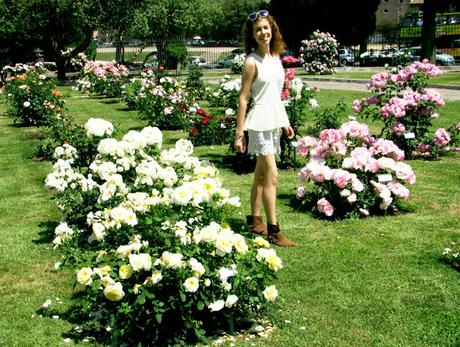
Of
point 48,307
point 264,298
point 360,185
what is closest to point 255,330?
point 264,298

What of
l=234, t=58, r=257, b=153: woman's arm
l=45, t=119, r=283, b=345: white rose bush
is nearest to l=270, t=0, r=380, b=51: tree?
l=234, t=58, r=257, b=153: woman's arm

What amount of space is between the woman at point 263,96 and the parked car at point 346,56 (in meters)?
34.2

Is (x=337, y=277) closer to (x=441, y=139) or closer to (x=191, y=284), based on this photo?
(x=191, y=284)

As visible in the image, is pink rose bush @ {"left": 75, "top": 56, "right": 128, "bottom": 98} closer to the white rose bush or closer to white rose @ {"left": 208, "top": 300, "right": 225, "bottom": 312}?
the white rose bush

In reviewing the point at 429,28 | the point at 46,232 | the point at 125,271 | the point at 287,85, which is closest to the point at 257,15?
the point at 125,271

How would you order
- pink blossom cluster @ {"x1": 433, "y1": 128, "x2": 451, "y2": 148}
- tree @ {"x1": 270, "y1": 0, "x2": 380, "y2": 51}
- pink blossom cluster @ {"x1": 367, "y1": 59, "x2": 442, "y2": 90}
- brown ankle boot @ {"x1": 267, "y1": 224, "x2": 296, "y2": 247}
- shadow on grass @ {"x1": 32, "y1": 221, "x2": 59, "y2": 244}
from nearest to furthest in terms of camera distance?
1. brown ankle boot @ {"x1": 267, "y1": 224, "x2": 296, "y2": 247}
2. shadow on grass @ {"x1": 32, "y1": 221, "x2": 59, "y2": 244}
3. pink blossom cluster @ {"x1": 367, "y1": 59, "x2": 442, "y2": 90}
4. pink blossom cluster @ {"x1": 433, "y1": 128, "x2": 451, "y2": 148}
5. tree @ {"x1": 270, "y1": 0, "x2": 380, "y2": 51}

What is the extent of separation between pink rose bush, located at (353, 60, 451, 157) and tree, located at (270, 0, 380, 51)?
31.9m

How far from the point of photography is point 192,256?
3811 millimetres

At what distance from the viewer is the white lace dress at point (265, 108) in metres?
5.43

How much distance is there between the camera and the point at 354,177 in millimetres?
6473

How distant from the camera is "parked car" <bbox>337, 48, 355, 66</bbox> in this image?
3931 centimetres

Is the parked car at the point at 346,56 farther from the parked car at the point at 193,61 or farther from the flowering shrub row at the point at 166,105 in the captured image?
the flowering shrub row at the point at 166,105

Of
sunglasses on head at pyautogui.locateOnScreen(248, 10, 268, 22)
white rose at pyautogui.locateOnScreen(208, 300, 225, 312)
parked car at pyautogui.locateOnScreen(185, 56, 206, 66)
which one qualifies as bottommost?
white rose at pyautogui.locateOnScreen(208, 300, 225, 312)

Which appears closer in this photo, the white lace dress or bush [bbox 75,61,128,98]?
the white lace dress
